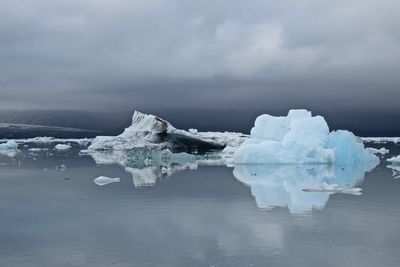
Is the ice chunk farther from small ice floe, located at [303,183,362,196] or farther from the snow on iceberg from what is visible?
small ice floe, located at [303,183,362,196]

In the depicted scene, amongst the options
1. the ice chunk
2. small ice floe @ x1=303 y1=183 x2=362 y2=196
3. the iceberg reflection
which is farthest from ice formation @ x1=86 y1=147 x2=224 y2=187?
the ice chunk

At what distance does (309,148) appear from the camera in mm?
27062

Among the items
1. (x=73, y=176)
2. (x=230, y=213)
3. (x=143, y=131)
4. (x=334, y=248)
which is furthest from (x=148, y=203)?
(x=143, y=131)

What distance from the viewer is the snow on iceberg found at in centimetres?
2694

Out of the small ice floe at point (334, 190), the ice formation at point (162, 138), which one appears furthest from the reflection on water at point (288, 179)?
the ice formation at point (162, 138)

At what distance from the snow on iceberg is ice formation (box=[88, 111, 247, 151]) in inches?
459

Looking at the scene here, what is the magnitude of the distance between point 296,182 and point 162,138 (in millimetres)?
21519

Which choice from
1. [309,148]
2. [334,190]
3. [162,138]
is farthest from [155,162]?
[334,190]

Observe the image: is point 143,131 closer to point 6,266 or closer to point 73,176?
point 73,176

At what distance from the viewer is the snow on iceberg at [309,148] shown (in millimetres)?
26938

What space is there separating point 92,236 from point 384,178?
46.6 feet

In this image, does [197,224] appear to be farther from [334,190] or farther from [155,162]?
[155,162]

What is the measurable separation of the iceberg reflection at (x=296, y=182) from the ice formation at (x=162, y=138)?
12.8 meters

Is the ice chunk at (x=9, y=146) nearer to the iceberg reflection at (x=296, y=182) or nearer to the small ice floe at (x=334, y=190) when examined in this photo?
the iceberg reflection at (x=296, y=182)
